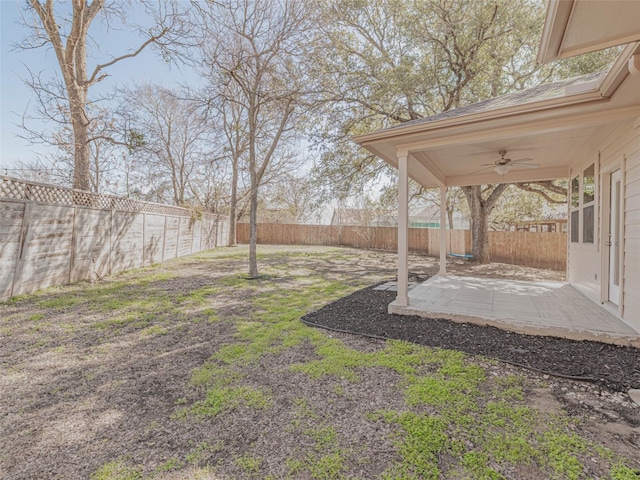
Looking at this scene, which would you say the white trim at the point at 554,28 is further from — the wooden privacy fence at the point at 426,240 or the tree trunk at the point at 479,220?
the wooden privacy fence at the point at 426,240

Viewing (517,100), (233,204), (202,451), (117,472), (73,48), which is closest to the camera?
(117,472)

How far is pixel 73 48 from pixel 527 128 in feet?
30.3

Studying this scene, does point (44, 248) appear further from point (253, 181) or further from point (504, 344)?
point (504, 344)

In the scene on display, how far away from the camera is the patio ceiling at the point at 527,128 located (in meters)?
2.86

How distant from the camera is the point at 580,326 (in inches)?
125

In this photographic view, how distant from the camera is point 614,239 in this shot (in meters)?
3.74

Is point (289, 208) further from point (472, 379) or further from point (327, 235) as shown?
point (472, 379)

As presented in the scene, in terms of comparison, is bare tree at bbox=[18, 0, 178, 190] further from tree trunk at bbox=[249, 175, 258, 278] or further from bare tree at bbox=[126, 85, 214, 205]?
bare tree at bbox=[126, 85, 214, 205]

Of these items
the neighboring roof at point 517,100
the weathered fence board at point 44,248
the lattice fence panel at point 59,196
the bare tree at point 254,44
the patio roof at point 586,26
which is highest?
the bare tree at point 254,44

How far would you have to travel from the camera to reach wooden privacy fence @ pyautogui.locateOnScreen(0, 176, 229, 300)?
14.7ft

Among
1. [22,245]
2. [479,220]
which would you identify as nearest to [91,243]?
[22,245]

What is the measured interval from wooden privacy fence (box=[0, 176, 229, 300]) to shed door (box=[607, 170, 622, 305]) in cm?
836

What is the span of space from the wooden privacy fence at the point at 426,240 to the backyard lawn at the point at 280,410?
938cm

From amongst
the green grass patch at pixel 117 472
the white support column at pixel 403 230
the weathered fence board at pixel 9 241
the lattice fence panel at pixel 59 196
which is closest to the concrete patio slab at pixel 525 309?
the white support column at pixel 403 230
